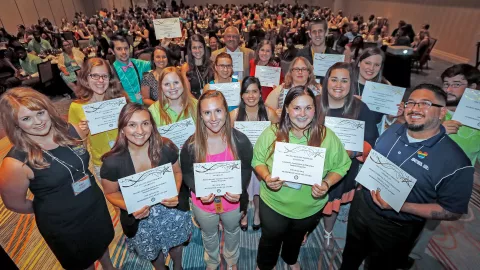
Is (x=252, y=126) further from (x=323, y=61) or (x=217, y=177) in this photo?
(x=323, y=61)

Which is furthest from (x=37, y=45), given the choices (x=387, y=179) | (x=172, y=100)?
(x=387, y=179)

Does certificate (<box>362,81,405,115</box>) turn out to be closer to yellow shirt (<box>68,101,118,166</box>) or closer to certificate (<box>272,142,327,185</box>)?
certificate (<box>272,142,327,185</box>)

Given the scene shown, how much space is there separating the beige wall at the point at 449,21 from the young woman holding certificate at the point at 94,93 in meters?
12.6

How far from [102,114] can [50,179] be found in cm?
103

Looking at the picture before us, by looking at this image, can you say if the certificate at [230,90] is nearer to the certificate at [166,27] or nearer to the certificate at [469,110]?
the certificate at [469,110]

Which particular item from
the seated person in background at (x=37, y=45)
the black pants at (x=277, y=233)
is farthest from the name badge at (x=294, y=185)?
the seated person in background at (x=37, y=45)

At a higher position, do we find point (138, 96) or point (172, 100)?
point (172, 100)

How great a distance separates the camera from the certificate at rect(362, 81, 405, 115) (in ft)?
9.49

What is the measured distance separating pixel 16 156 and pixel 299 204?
2.19m

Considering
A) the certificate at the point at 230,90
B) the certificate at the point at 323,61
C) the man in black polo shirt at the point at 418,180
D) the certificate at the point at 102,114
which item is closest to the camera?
the man in black polo shirt at the point at 418,180

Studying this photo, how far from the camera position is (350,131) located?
7.89 ft

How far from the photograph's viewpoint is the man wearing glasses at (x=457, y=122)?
2371mm

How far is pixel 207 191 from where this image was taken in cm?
206

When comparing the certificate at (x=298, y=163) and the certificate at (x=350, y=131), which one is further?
the certificate at (x=350, y=131)
